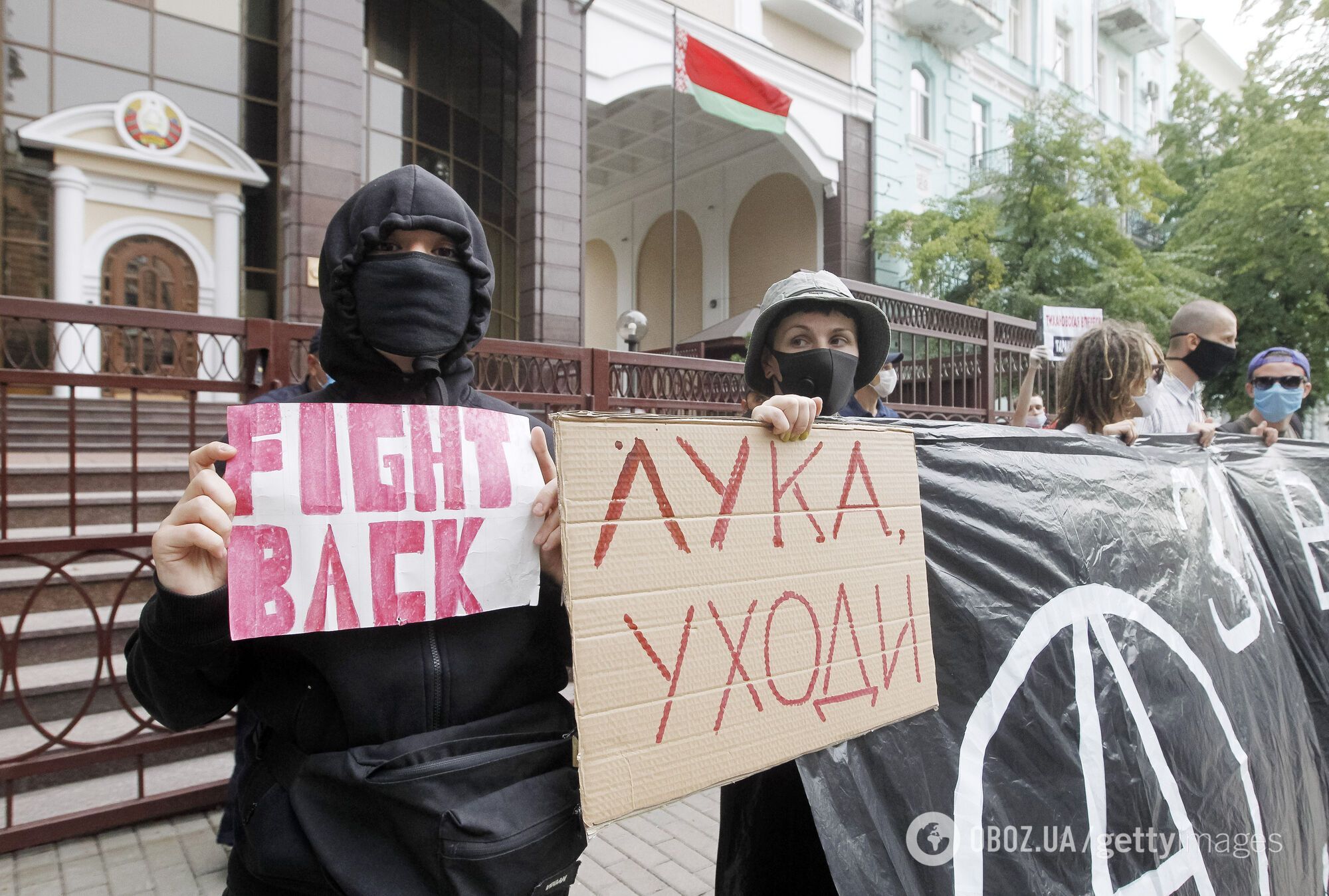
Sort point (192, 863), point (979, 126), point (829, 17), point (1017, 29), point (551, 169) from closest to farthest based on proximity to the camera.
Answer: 1. point (192, 863)
2. point (551, 169)
3. point (829, 17)
4. point (979, 126)
5. point (1017, 29)

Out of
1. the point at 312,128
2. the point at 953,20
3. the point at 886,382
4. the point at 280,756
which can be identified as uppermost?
the point at 953,20

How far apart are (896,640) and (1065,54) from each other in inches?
923

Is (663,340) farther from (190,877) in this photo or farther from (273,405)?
(273,405)

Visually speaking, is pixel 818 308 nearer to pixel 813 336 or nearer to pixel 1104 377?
pixel 813 336

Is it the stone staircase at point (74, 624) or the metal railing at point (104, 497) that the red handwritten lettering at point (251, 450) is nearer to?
the metal railing at point (104, 497)

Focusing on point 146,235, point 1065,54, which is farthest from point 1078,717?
point 1065,54

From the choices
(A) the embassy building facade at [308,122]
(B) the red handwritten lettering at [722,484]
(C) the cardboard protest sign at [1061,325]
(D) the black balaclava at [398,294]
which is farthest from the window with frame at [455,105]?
(B) the red handwritten lettering at [722,484]

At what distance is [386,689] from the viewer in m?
1.18

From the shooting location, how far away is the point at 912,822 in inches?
59.1

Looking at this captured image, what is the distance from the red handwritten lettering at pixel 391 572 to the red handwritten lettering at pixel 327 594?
4 cm

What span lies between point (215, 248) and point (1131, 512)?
10.00m

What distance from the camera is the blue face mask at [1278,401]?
3.96 m

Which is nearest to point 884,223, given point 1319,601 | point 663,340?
point 663,340

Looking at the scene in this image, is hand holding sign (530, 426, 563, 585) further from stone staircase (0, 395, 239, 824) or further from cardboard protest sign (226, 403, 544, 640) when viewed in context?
stone staircase (0, 395, 239, 824)
